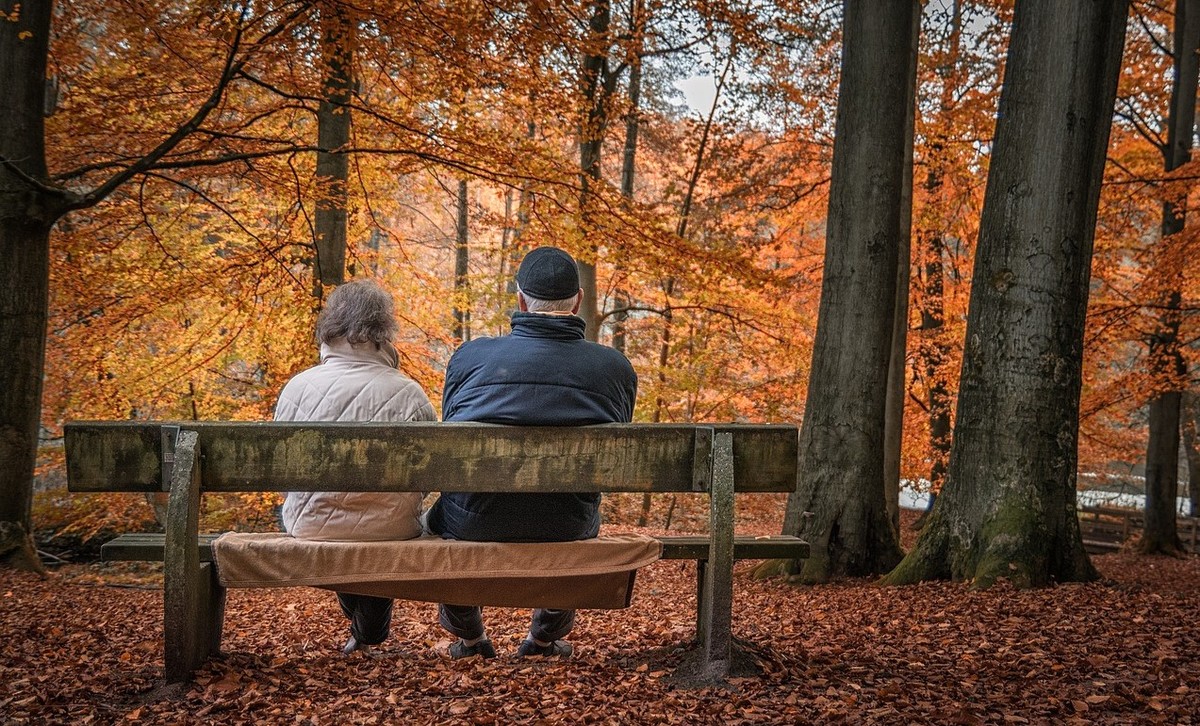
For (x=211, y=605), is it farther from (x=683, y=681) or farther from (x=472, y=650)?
(x=683, y=681)

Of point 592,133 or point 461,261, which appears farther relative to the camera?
point 461,261

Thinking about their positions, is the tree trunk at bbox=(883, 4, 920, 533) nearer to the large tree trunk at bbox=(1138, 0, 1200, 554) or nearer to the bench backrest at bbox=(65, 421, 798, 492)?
the large tree trunk at bbox=(1138, 0, 1200, 554)

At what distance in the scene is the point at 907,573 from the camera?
5.82 meters

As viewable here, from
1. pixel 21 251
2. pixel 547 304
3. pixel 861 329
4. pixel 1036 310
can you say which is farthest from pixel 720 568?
pixel 21 251

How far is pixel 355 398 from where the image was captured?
11.6ft

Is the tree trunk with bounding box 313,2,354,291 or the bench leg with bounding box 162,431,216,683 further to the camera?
the tree trunk with bounding box 313,2,354,291

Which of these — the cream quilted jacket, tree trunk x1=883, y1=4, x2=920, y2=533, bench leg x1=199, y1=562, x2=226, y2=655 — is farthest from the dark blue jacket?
tree trunk x1=883, y1=4, x2=920, y2=533

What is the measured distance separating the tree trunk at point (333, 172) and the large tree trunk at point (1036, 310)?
546 centimetres

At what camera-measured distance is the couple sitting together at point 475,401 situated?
3.17 meters

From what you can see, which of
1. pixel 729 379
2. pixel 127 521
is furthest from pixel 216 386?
pixel 729 379

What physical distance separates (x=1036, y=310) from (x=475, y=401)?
393 cm

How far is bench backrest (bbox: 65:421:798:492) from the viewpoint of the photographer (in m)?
2.97

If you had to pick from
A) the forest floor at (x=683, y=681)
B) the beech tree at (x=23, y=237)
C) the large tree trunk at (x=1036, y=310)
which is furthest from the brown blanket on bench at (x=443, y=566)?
the beech tree at (x=23, y=237)

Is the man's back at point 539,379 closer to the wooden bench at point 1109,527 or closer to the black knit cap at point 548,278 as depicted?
the black knit cap at point 548,278
